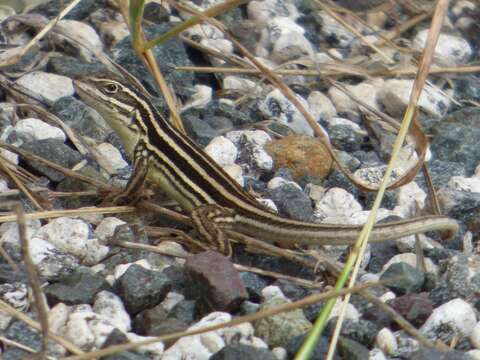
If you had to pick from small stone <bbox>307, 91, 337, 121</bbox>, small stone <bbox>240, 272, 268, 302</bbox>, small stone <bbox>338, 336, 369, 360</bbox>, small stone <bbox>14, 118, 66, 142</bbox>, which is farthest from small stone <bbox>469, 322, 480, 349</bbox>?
small stone <bbox>14, 118, 66, 142</bbox>

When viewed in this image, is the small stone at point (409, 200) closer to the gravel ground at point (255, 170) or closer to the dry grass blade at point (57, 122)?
the gravel ground at point (255, 170)

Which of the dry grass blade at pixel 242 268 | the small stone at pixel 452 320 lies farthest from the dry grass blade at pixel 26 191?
the small stone at pixel 452 320

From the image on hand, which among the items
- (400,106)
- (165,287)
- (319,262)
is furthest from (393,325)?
(400,106)

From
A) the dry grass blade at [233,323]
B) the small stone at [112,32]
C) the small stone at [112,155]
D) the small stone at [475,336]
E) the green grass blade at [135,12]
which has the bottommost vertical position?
the small stone at [475,336]

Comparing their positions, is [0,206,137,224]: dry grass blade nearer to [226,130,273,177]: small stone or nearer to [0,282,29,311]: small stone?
[0,282,29,311]: small stone

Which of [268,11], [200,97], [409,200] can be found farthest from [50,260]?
[268,11]

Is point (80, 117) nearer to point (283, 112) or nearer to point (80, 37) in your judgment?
point (80, 37)

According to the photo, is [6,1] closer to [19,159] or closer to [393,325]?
[19,159]

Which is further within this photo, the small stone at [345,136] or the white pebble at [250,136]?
the small stone at [345,136]
